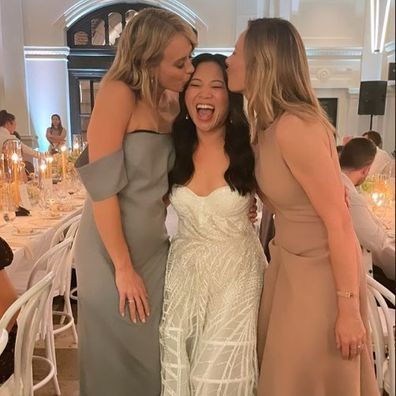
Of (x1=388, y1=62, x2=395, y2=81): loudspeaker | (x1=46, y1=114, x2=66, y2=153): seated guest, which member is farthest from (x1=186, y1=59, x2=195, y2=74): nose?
(x1=46, y1=114, x2=66, y2=153): seated guest

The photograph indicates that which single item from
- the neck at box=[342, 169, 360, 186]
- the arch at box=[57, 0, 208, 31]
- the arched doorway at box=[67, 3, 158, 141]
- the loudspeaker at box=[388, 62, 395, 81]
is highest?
the arch at box=[57, 0, 208, 31]

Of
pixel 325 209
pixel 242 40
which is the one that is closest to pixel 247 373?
pixel 325 209

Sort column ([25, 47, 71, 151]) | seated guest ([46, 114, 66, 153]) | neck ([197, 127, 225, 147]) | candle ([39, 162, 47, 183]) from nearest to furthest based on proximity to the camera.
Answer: neck ([197, 127, 225, 147]), candle ([39, 162, 47, 183]), seated guest ([46, 114, 66, 153]), column ([25, 47, 71, 151])

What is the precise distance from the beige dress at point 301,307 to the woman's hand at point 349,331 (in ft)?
0.11

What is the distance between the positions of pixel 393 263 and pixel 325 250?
37.9 inches

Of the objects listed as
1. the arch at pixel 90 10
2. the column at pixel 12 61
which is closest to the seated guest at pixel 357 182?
the arch at pixel 90 10

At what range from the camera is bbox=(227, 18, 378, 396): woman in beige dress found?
52.6 inches

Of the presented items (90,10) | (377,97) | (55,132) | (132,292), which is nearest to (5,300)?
(132,292)

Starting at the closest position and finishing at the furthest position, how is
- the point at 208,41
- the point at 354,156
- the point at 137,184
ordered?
the point at 137,184
the point at 354,156
the point at 208,41

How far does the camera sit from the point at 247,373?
5.08 feet

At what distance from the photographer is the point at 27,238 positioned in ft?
9.10

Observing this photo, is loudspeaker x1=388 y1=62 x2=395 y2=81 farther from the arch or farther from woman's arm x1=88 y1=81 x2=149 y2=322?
the arch

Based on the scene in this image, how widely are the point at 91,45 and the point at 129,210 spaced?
9020mm

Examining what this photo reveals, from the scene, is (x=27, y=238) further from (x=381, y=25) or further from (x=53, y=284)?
(x=381, y=25)
